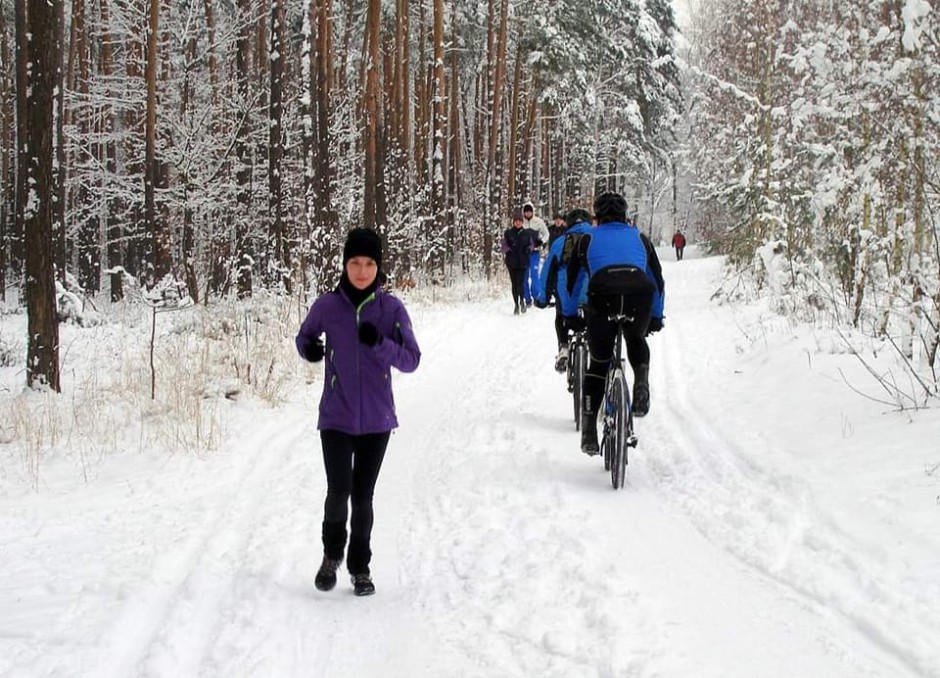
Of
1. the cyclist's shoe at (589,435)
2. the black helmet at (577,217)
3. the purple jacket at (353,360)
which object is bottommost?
the cyclist's shoe at (589,435)

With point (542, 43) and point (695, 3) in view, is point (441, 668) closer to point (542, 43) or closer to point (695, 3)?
point (542, 43)

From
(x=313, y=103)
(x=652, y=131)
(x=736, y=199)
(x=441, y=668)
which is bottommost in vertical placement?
(x=441, y=668)

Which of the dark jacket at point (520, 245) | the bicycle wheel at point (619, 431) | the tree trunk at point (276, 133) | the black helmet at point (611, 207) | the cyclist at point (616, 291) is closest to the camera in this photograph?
the bicycle wheel at point (619, 431)

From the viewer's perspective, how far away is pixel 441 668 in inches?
135

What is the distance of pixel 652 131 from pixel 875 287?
2934 cm

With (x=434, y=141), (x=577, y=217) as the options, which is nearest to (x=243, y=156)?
(x=434, y=141)

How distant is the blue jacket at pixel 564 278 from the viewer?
Result: 7176mm

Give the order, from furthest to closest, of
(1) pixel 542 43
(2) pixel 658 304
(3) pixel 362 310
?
(1) pixel 542 43 → (2) pixel 658 304 → (3) pixel 362 310

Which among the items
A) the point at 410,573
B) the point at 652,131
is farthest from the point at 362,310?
the point at 652,131

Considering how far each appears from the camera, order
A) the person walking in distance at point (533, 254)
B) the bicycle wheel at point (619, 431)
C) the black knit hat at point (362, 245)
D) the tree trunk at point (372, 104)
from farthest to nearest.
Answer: the tree trunk at point (372, 104) → the person walking in distance at point (533, 254) → the bicycle wheel at point (619, 431) → the black knit hat at point (362, 245)

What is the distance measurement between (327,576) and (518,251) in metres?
12.5

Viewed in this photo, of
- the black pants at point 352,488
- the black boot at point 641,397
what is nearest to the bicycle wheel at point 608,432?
the black boot at point 641,397

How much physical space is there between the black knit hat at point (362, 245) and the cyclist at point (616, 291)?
2.38 meters

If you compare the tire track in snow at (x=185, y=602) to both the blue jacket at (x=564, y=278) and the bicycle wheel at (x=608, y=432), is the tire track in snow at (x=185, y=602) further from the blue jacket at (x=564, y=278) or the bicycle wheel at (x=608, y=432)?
the blue jacket at (x=564, y=278)
